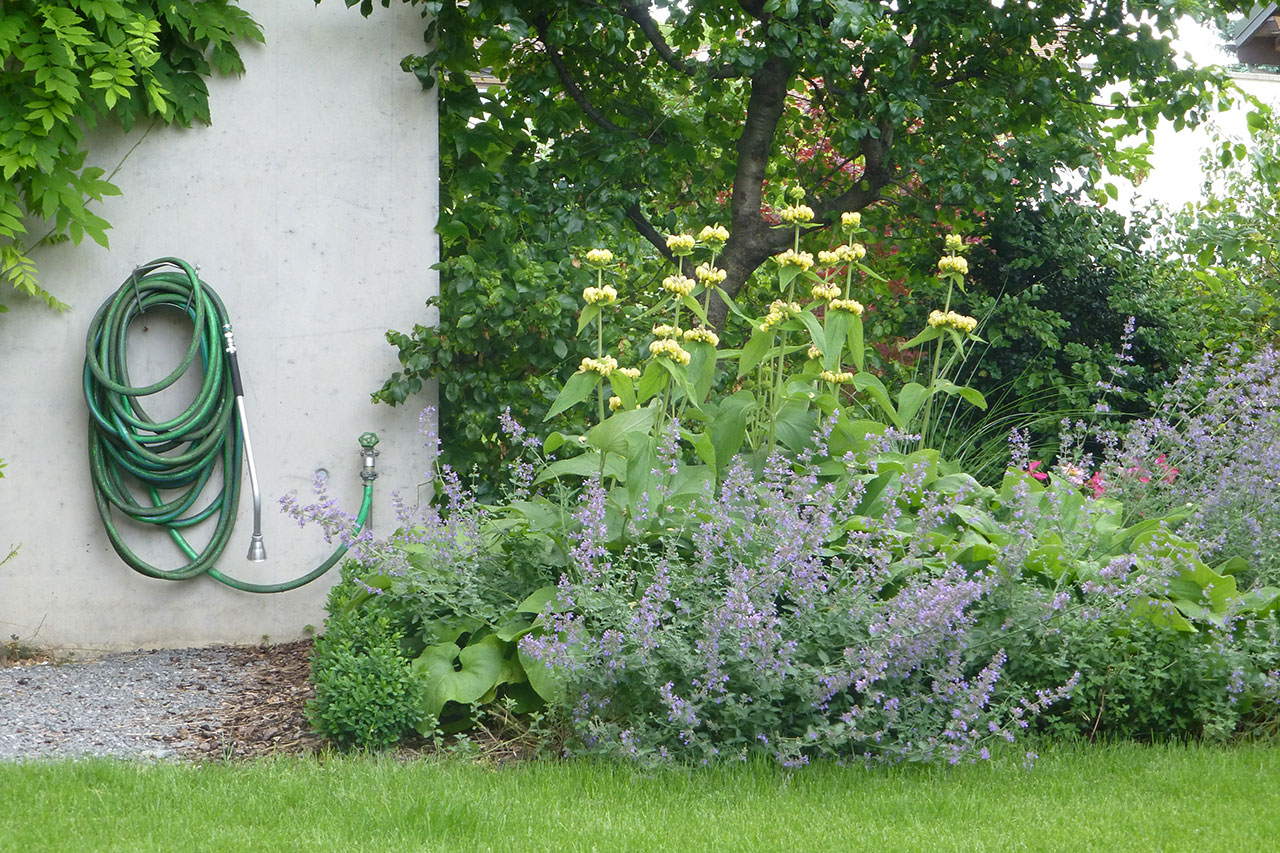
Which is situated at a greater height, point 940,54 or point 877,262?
point 940,54

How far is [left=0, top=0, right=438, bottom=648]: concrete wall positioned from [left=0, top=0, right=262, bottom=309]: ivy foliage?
0.33 ft

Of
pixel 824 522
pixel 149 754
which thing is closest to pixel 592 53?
pixel 824 522

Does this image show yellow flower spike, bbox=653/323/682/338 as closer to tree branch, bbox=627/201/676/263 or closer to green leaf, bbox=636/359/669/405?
green leaf, bbox=636/359/669/405

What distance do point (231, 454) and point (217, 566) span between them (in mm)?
449

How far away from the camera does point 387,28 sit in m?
4.53

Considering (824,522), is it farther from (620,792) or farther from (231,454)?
(231,454)

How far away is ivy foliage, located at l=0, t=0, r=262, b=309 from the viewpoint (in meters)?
3.94

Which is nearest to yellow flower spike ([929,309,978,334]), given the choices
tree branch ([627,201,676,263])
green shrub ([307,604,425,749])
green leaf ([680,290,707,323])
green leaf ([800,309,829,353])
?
green leaf ([800,309,829,353])

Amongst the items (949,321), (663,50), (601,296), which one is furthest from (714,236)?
(663,50)

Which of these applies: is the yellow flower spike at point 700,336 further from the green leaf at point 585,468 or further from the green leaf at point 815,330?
the green leaf at point 585,468

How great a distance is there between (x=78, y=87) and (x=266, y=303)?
98 cm

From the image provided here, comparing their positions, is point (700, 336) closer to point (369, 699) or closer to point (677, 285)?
point (677, 285)

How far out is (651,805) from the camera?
256cm

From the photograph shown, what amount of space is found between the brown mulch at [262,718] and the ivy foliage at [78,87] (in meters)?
1.59
